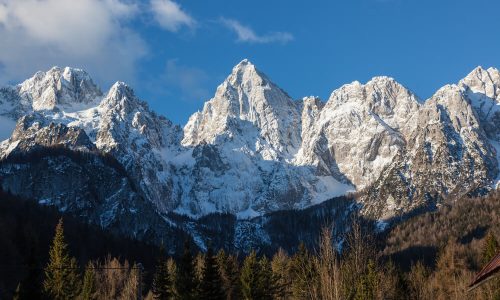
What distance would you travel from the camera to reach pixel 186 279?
78.7m

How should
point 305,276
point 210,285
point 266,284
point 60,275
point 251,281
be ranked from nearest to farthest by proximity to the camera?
point 305,276
point 60,275
point 210,285
point 251,281
point 266,284

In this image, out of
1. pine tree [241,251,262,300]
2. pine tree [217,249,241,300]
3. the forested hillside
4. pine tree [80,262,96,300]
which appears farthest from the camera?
pine tree [217,249,241,300]

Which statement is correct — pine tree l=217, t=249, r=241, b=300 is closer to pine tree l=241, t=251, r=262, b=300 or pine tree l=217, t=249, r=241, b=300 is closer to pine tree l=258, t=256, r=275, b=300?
pine tree l=258, t=256, r=275, b=300

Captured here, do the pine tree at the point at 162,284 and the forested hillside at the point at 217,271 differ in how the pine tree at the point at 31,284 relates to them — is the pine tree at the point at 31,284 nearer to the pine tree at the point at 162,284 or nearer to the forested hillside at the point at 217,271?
the forested hillside at the point at 217,271

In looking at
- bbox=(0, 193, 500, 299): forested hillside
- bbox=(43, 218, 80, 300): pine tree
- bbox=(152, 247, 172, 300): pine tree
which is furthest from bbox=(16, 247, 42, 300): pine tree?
bbox=(152, 247, 172, 300): pine tree

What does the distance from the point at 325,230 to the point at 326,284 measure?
3139mm

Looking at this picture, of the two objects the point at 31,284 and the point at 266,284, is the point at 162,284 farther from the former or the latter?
the point at 31,284

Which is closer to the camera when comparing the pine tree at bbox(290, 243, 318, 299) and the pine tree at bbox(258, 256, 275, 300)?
the pine tree at bbox(290, 243, 318, 299)

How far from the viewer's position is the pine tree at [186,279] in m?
78.1

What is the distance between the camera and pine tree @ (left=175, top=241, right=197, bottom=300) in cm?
7806

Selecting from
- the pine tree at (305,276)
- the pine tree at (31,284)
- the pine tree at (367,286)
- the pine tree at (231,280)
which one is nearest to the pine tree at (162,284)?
the pine tree at (231,280)

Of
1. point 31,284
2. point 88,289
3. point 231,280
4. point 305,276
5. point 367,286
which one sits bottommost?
point 305,276

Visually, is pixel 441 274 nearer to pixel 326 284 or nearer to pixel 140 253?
pixel 326 284

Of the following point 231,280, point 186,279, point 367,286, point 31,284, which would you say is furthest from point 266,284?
point 31,284
